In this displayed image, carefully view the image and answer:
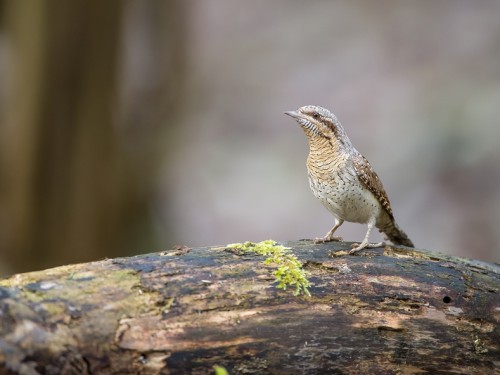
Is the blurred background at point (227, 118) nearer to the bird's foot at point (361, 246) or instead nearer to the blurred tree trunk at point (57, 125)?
the blurred tree trunk at point (57, 125)

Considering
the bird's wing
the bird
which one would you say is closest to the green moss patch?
the bird

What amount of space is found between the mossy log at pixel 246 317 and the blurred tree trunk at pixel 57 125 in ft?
16.0

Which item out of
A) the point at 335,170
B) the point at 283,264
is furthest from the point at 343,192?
the point at 283,264

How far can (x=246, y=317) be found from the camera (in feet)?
11.3

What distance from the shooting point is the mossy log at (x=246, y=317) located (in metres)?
3.14

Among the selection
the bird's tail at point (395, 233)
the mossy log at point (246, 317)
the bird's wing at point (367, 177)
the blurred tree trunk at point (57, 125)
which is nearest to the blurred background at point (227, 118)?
the blurred tree trunk at point (57, 125)

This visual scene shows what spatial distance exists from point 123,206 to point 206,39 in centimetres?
962

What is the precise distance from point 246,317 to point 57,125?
212 inches

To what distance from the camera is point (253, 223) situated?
1262cm

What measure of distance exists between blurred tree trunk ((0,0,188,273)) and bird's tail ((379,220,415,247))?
14.1ft

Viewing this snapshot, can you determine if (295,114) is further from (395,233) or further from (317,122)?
(395,233)

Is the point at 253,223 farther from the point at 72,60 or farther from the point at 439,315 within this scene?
the point at 439,315

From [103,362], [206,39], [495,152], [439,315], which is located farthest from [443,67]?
[103,362]

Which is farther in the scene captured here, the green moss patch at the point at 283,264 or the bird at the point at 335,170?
the bird at the point at 335,170
